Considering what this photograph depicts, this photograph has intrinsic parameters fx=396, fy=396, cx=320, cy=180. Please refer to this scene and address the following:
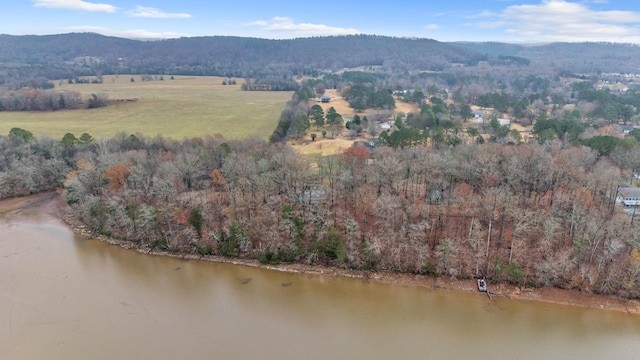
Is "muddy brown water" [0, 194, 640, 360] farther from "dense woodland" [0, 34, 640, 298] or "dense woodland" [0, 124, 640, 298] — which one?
"dense woodland" [0, 34, 640, 298]

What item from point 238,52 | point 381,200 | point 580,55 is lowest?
point 381,200

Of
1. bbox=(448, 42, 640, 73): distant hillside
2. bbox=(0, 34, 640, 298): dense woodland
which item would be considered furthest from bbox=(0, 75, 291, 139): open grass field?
bbox=(448, 42, 640, 73): distant hillside

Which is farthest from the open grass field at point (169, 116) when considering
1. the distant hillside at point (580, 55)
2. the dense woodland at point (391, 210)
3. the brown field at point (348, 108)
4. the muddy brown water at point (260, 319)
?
the distant hillside at point (580, 55)

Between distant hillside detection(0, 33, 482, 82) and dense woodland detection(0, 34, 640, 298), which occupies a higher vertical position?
distant hillside detection(0, 33, 482, 82)

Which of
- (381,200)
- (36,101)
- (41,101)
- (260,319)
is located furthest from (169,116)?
(260,319)

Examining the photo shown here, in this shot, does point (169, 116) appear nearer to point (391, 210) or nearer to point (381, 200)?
point (381, 200)

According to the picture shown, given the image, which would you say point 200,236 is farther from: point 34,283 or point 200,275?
point 34,283
